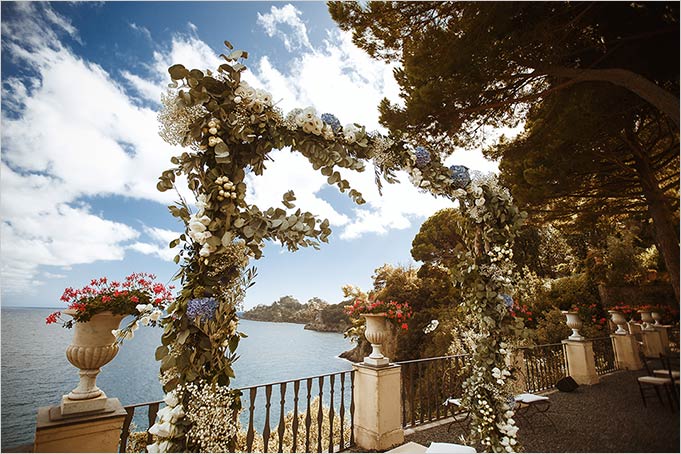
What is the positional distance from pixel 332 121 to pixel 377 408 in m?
2.76

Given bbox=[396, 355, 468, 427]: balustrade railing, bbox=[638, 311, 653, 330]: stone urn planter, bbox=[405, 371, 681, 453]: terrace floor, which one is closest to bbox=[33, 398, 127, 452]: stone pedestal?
bbox=[396, 355, 468, 427]: balustrade railing

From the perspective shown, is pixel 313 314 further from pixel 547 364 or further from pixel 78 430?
pixel 78 430

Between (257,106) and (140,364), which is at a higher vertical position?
(257,106)

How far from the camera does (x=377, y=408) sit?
3076mm

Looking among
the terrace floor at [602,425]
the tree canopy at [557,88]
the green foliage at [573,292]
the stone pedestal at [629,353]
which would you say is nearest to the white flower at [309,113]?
the tree canopy at [557,88]

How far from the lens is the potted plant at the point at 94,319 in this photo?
63.3 inches

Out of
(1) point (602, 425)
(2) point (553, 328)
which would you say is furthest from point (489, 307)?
(2) point (553, 328)

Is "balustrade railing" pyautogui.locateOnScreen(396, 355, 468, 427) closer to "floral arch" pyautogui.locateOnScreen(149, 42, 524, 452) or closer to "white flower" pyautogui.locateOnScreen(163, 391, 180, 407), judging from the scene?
"floral arch" pyautogui.locateOnScreen(149, 42, 524, 452)

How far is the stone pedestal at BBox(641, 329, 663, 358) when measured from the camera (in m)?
2.12

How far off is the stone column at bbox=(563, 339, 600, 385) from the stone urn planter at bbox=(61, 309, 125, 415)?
240 inches

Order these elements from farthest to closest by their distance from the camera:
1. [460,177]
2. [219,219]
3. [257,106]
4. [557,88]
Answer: [557,88], [460,177], [257,106], [219,219]

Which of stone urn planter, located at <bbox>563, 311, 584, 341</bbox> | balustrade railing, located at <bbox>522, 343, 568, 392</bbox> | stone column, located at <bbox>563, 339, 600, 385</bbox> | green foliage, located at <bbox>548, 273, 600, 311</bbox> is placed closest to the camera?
green foliage, located at <bbox>548, 273, 600, 311</bbox>

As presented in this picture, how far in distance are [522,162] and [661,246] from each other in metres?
1.53

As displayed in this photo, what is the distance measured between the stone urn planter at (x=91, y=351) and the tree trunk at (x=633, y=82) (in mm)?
3510
